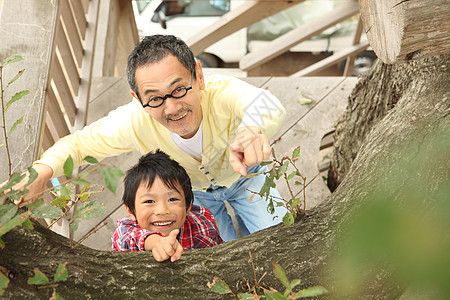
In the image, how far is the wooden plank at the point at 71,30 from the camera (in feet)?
8.52

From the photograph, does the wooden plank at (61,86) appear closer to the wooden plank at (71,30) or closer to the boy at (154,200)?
the wooden plank at (71,30)

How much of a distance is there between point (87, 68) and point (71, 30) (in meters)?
0.26

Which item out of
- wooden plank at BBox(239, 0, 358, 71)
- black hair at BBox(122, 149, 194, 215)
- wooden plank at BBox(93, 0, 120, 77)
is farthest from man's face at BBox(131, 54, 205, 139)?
wooden plank at BBox(239, 0, 358, 71)

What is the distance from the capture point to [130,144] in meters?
1.97

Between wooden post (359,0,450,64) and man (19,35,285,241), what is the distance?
1.40 ft

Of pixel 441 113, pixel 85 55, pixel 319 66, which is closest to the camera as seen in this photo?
pixel 441 113

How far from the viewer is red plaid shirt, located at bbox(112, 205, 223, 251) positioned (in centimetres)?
166

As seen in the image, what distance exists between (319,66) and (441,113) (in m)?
3.24

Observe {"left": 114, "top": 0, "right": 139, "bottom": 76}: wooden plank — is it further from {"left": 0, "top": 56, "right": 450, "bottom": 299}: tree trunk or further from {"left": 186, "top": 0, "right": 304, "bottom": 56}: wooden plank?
{"left": 0, "top": 56, "right": 450, "bottom": 299}: tree trunk

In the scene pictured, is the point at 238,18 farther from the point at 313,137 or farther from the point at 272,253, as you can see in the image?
the point at 272,253

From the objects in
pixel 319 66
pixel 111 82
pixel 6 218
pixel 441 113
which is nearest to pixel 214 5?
pixel 319 66

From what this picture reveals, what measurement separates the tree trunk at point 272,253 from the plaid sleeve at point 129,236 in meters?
0.36

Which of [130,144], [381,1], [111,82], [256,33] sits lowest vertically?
[381,1]

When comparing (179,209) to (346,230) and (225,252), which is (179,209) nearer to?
(225,252)
